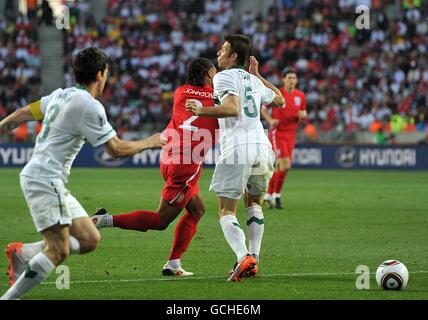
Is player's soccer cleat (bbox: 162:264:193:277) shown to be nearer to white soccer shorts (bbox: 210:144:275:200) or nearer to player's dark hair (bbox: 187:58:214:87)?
white soccer shorts (bbox: 210:144:275:200)

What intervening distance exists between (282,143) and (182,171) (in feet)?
28.7

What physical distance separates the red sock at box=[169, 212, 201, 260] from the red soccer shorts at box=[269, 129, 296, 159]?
27.8ft

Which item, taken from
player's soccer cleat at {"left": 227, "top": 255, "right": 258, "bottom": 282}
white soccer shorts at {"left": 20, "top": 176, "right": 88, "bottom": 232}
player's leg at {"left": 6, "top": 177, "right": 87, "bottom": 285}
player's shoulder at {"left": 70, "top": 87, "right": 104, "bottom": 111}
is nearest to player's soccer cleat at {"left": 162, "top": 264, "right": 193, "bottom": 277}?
player's soccer cleat at {"left": 227, "top": 255, "right": 258, "bottom": 282}

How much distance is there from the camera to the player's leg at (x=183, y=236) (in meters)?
9.11

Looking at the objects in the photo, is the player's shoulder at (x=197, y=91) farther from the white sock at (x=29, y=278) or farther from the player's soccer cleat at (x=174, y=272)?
the white sock at (x=29, y=278)

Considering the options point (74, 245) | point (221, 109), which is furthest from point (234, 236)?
point (74, 245)

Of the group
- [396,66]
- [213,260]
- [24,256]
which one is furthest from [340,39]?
[24,256]

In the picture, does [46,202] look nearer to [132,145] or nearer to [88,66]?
[132,145]

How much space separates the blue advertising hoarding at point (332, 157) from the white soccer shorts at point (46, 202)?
2198 cm

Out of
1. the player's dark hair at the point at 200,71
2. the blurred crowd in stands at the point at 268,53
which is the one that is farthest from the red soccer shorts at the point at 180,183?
the blurred crowd in stands at the point at 268,53

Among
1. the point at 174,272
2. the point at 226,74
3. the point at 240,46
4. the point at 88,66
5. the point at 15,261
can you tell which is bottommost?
the point at 174,272

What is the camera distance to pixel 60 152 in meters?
6.93

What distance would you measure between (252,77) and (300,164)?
21.2m

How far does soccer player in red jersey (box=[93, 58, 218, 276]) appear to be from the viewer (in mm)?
9125
